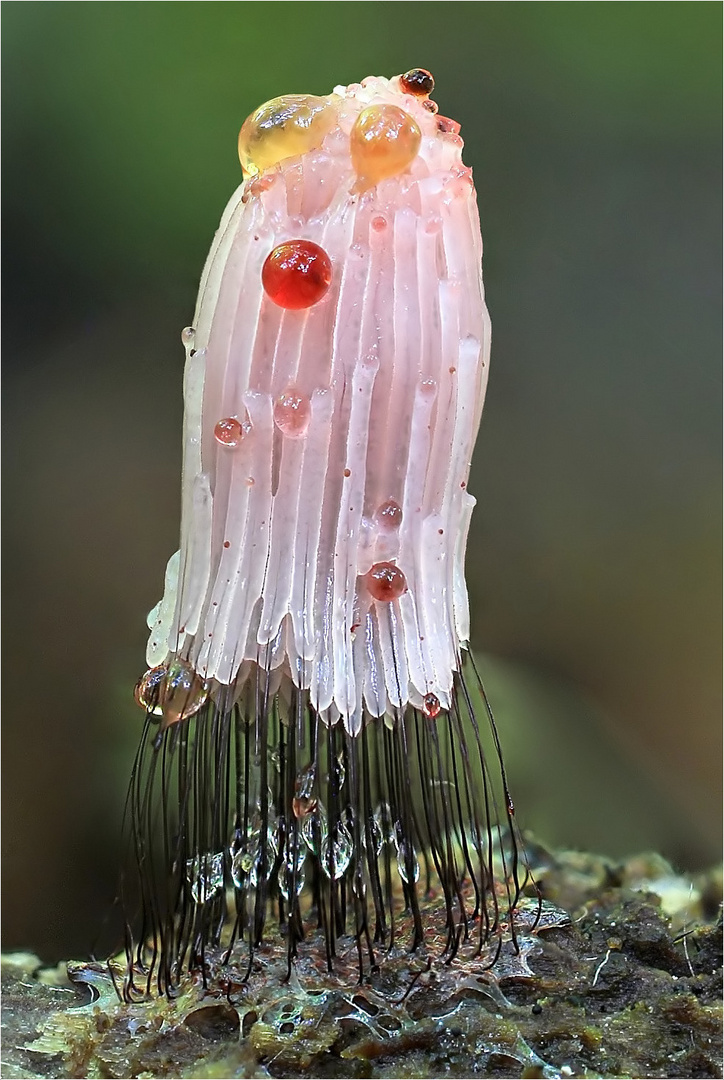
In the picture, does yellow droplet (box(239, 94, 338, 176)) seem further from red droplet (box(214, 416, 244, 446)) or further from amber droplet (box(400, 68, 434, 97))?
red droplet (box(214, 416, 244, 446))

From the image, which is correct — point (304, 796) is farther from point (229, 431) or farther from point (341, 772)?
point (229, 431)

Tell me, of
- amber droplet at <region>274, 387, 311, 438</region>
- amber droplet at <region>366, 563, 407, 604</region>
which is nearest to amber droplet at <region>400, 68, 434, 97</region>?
amber droplet at <region>274, 387, 311, 438</region>

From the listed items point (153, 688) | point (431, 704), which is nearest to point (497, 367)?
point (431, 704)

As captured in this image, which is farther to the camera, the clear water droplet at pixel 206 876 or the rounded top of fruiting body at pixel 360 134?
the clear water droplet at pixel 206 876

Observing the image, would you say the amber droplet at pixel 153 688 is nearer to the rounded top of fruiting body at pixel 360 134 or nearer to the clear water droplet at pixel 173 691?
the clear water droplet at pixel 173 691

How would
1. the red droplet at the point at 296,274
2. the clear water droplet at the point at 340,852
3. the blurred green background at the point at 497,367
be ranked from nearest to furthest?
the red droplet at the point at 296,274 → the clear water droplet at the point at 340,852 → the blurred green background at the point at 497,367

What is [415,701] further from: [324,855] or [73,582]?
[73,582]

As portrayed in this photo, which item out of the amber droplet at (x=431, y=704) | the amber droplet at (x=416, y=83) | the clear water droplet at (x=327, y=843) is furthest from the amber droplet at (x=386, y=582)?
the amber droplet at (x=416, y=83)

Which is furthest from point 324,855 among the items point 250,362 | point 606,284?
point 606,284
